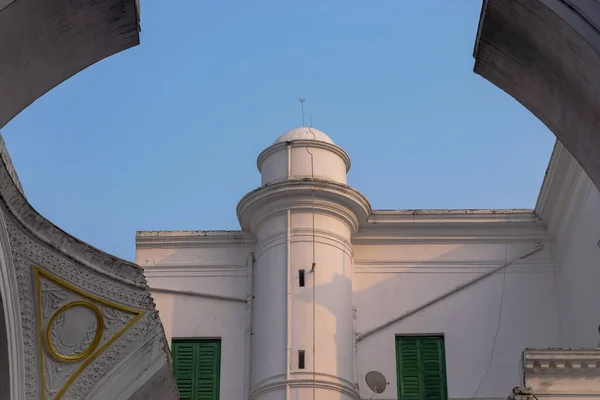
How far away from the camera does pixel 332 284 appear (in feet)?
55.5

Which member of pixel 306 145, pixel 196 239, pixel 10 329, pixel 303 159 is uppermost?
pixel 306 145

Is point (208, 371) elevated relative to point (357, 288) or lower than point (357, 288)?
lower

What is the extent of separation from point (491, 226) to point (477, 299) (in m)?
1.30

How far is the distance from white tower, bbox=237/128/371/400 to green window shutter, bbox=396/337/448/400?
2.80 ft

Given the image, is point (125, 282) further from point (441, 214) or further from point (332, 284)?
point (441, 214)

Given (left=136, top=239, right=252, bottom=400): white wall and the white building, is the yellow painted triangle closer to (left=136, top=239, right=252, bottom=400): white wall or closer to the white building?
the white building

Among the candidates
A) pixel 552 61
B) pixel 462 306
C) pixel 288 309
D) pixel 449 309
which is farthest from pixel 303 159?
pixel 552 61

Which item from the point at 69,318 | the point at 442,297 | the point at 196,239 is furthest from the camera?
the point at 196,239

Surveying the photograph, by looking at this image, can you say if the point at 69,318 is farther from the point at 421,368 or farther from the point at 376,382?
the point at 421,368

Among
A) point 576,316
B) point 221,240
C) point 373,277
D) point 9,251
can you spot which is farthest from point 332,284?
point 9,251

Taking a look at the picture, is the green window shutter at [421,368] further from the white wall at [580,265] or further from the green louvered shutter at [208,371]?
the green louvered shutter at [208,371]

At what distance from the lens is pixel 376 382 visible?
53.8 feet

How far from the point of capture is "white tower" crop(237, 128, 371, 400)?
53.1 feet

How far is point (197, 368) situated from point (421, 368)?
142 inches
